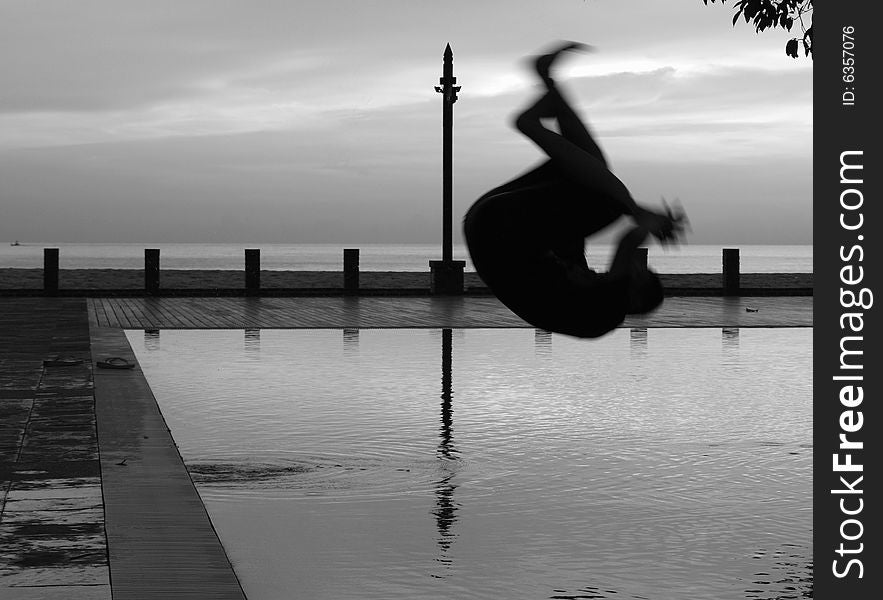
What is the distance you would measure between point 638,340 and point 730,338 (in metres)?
1.46

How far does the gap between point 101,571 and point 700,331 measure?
1524cm

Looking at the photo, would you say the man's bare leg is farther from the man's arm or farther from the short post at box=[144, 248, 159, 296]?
the short post at box=[144, 248, 159, 296]

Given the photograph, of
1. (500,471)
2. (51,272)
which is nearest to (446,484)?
(500,471)

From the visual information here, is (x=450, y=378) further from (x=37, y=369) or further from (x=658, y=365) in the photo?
(x=37, y=369)

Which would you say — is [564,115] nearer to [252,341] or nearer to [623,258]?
[623,258]

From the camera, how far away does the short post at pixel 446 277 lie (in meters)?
28.3

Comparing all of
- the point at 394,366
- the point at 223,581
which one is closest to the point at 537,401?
the point at 394,366

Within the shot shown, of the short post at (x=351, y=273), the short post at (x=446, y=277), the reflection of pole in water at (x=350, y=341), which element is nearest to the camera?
the reflection of pole in water at (x=350, y=341)

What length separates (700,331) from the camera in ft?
65.2

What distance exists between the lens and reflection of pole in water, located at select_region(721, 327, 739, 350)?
1744 cm

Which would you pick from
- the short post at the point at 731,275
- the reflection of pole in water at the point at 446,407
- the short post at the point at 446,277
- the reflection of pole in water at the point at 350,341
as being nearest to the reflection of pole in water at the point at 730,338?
the reflection of pole in water at the point at 446,407

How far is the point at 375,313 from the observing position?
76.2 feet

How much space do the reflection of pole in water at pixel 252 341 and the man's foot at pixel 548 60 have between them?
12.6 m

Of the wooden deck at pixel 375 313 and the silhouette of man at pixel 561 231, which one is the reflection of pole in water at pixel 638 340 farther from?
the silhouette of man at pixel 561 231
